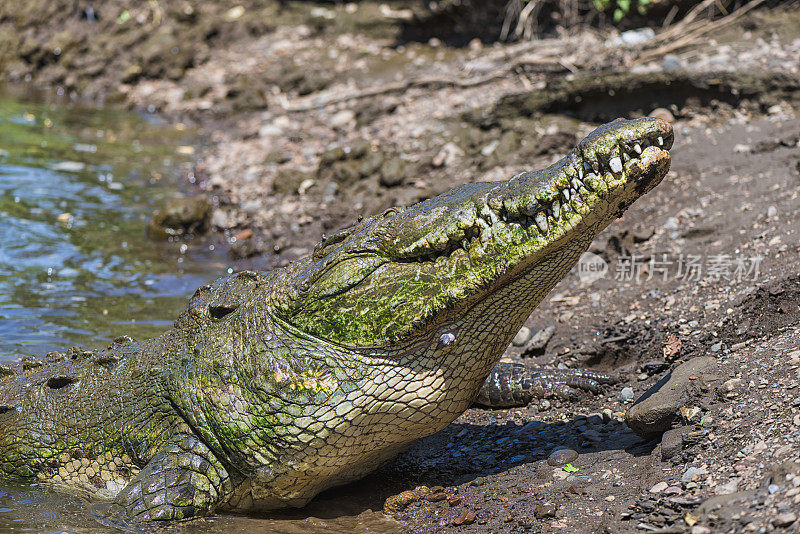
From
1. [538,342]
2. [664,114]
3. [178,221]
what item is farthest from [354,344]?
[178,221]

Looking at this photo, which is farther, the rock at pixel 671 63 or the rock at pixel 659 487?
the rock at pixel 671 63

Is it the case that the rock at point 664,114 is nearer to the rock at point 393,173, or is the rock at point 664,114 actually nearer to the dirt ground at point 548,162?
the dirt ground at point 548,162

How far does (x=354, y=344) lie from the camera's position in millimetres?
3613

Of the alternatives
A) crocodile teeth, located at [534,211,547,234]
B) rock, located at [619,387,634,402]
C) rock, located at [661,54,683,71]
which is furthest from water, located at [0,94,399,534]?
rock, located at [661,54,683,71]

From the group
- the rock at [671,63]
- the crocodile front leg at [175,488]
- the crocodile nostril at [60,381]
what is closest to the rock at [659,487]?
the crocodile front leg at [175,488]

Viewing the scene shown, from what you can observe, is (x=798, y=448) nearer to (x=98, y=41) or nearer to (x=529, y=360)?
(x=529, y=360)

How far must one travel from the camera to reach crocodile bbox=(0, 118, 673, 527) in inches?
131

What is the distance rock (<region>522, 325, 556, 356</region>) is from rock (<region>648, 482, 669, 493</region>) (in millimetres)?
2170

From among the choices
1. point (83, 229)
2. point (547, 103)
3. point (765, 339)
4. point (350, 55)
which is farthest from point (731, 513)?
point (350, 55)

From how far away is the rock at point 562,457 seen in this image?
13.3 feet

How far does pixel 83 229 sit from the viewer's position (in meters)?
8.93

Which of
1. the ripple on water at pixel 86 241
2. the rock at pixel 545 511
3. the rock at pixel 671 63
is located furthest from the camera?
the rock at pixel 671 63

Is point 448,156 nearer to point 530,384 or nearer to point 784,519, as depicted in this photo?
point 530,384

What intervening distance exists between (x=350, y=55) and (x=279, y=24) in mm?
2831
